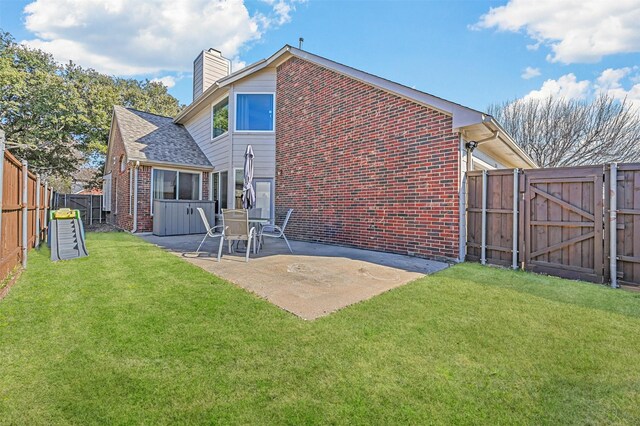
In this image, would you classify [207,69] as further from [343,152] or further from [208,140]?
[343,152]

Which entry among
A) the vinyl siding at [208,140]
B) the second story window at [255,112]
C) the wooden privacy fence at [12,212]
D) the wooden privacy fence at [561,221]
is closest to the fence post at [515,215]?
the wooden privacy fence at [561,221]

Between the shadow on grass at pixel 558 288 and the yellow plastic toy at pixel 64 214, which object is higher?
the yellow plastic toy at pixel 64 214

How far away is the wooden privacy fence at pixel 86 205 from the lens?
17503mm

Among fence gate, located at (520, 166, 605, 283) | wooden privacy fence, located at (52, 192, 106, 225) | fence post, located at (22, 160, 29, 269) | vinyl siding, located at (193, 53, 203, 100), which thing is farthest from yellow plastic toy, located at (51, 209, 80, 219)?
wooden privacy fence, located at (52, 192, 106, 225)

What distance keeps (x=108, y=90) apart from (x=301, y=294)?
23229 millimetres

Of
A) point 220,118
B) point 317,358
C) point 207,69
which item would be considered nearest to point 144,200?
point 220,118

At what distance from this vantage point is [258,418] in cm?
169

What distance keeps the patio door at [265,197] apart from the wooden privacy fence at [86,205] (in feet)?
42.9

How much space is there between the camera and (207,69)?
45.9 ft

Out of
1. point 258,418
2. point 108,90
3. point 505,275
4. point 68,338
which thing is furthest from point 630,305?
point 108,90

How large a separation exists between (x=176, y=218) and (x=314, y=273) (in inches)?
290

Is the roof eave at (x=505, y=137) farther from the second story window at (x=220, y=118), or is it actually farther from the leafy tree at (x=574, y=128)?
the leafy tree at (x=574, y=128)

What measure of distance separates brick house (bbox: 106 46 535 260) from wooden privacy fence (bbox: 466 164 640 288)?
0.45 meters

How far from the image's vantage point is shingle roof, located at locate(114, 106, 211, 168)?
11.4 metres
